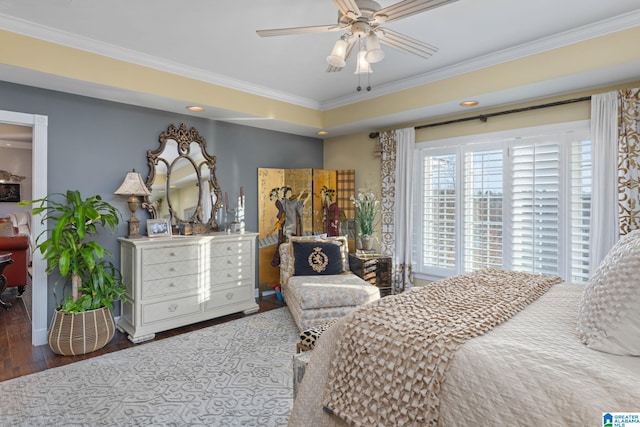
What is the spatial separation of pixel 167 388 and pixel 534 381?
227 cm

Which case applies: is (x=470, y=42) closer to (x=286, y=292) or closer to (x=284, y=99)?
(x=284, y=99)

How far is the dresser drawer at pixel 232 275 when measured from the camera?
3709 mm

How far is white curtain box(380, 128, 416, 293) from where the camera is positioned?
14.0ft

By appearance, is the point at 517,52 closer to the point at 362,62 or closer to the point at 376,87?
the point at 376,87

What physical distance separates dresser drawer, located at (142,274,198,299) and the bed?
7.66ft

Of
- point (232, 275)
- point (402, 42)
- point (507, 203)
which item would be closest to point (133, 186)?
point (232, 275)

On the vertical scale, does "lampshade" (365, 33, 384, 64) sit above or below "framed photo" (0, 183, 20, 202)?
above

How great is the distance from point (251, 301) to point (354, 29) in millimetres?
3087

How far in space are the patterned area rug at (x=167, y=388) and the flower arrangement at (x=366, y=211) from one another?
5.87 ft

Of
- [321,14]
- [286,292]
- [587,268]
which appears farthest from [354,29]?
[587,268]

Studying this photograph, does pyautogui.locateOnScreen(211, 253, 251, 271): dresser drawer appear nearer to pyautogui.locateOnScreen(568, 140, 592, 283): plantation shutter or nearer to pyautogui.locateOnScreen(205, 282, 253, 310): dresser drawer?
pyautogui.locateOnScreen(205, 282, 253, 310): dresser drawer

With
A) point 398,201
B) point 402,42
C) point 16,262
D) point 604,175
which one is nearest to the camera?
point 402,42

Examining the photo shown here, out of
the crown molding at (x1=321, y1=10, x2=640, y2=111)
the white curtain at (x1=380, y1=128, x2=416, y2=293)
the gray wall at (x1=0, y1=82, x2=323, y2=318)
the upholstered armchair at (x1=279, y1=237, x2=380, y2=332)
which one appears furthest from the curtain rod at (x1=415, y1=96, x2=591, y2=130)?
the gray wall at (x1=0, y1=82, x2=323, y2=318)

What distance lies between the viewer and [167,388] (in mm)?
2330
